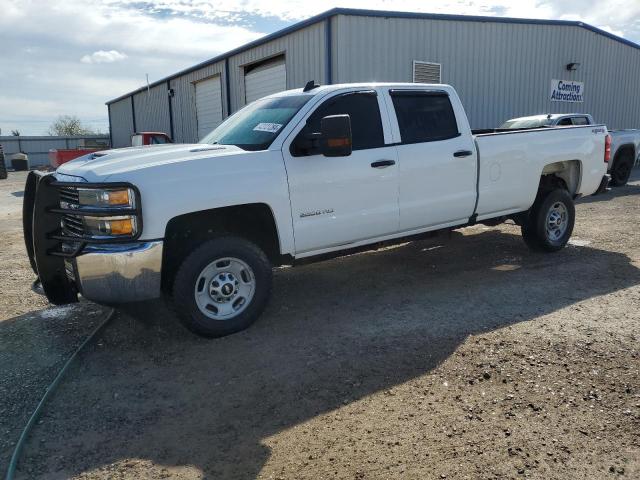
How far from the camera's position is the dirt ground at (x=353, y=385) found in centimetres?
281

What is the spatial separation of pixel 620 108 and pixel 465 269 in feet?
62.9

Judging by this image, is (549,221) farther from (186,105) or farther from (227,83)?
(186,105)

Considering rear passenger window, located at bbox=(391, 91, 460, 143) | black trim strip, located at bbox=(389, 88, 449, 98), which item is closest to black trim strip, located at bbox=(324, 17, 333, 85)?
black trim strip, located at bbox=(389, 88, 449, 98)

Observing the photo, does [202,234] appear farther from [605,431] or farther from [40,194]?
[605,431]

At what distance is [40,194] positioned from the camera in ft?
13.8

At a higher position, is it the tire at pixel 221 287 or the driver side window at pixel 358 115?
the driver side window at pixel 358 115

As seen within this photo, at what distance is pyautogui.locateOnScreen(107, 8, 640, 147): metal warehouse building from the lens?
13391 mm

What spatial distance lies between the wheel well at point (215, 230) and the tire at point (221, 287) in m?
0.18

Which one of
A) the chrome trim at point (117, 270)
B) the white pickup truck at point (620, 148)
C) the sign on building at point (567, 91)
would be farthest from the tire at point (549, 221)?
the sign on building at point (567, 91)

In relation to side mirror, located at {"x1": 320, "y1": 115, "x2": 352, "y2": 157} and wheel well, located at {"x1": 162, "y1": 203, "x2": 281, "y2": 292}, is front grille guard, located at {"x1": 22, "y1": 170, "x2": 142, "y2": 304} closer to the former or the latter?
wheel well, located at {"x1": 162, "y1": 203, "x2": 281, "y2": 292}

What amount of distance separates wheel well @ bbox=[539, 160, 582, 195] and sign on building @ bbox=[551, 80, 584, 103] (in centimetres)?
1298

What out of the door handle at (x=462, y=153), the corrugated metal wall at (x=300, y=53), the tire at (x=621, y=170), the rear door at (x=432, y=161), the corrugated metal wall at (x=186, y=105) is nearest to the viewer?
the rear door at (x=432, y=161)

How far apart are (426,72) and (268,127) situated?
11110 millimetres

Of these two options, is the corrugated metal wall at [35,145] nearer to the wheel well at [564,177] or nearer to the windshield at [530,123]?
the windshield at [530,123]
